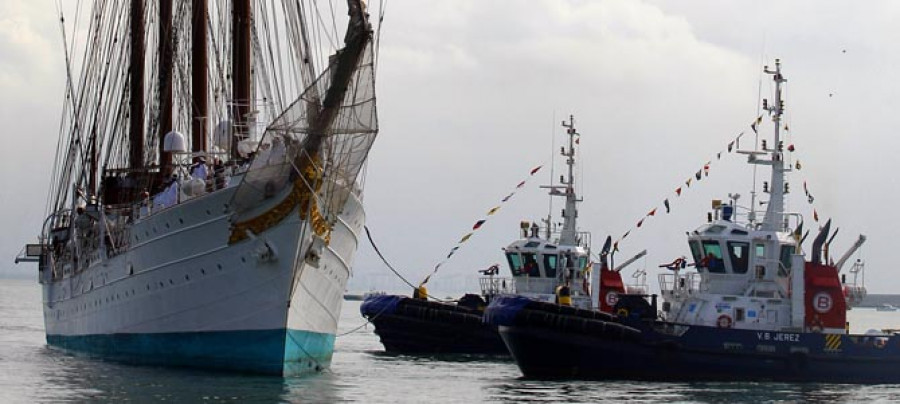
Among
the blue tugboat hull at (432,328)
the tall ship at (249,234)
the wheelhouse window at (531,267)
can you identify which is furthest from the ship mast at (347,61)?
the wheelhouse window at (531,267)

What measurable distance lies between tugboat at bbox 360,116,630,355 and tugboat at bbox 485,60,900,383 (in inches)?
387

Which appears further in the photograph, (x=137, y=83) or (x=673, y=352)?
(x=137, y=83)

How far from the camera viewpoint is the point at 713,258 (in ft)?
157

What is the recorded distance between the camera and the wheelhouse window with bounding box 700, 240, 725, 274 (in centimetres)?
4775

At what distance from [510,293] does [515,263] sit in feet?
5.38

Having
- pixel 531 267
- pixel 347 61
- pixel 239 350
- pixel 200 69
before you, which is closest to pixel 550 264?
pixel 531 267

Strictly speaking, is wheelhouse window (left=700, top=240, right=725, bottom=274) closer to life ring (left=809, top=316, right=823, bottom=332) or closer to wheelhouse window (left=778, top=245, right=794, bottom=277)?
→ wheelhouse window (left=778, top=245, right=794, bottom=277)

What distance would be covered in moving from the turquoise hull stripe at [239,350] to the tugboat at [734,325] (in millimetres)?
6236

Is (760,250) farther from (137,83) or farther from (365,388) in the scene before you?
(137,83)

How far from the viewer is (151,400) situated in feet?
114

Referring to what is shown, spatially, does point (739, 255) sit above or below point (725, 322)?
above

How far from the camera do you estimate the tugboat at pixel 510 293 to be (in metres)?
60.4

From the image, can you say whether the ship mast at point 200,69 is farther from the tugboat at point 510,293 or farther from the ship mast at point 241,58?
the tugboat at point 510,293

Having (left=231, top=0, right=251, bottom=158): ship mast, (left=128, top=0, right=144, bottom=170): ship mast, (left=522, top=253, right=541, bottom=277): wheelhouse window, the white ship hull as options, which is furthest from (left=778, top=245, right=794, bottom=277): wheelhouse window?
(left=128, top=0, right=144, bottom=170): ship mast
